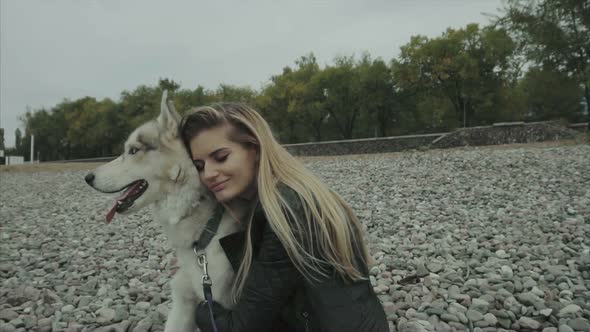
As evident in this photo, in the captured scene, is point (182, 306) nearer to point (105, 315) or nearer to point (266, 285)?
point (266, 285)

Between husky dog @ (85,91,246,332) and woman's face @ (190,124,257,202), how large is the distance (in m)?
0.20

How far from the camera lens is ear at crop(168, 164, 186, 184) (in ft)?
7.71

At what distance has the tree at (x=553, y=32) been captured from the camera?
15.3 meters

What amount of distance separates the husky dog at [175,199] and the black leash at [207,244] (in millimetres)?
27

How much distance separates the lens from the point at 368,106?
1510 inches

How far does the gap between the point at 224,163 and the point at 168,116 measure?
1.99 feet

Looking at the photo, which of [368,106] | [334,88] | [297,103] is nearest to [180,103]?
[297,103]

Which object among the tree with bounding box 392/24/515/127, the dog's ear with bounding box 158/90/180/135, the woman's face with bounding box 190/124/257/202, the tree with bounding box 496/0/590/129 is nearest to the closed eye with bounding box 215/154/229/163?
the woman's face with bounding box 190/124/257/202

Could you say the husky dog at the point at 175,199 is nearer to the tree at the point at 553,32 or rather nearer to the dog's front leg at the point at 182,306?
the dog's front leg at the point at 182,306

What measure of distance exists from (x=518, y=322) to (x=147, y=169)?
2.65 m

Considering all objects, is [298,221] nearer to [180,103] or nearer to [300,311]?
[300,311]

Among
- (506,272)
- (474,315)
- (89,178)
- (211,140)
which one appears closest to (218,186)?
(211,140)

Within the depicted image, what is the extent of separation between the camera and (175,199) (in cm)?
235

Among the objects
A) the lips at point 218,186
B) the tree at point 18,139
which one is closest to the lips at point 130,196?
the lips at point 218,186
